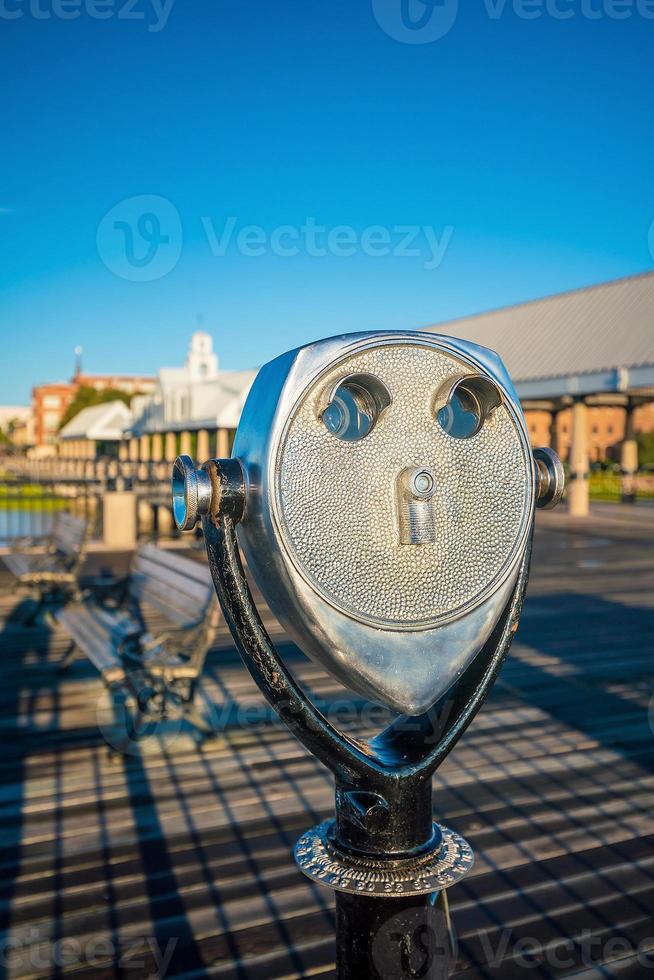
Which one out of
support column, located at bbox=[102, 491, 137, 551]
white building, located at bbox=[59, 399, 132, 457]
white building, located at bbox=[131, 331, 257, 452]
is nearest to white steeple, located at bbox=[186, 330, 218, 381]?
white building, located at bbox=[59, 399, 132, 457]

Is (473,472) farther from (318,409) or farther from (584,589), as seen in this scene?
(584,589)

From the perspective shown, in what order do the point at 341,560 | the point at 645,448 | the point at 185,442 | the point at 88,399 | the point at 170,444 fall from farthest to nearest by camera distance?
the point at 88,399 → the point at 645,448 → the point at 170,444 → the point at 185,442 → the point at 341,560

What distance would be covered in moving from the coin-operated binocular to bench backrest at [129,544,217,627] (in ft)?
9.13

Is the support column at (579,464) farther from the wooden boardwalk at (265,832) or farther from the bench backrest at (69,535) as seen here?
the wooden boardwalk at (265,832)

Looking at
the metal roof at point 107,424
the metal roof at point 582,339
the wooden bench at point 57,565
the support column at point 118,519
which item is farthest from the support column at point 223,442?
the metal roof at point 107,424

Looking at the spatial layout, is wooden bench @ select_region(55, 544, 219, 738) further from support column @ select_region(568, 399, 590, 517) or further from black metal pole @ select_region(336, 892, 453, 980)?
support column @ select_region(568, 399, 590, 517)

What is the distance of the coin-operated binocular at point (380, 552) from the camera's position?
1347mm

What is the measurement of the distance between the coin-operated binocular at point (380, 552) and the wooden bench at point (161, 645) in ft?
10.4

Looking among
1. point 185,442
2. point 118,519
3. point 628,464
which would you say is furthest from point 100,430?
point 118,519

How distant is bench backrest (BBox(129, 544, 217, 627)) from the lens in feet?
16.2

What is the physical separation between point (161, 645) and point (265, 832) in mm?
1985

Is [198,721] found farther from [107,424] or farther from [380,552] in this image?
[107,424]

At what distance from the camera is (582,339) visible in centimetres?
1933

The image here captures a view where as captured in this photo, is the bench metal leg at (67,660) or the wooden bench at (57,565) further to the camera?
the wooden bench at (57,565)
